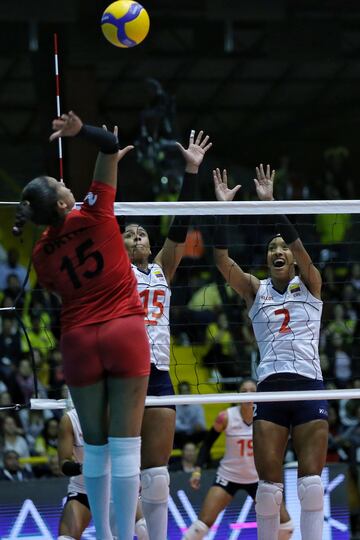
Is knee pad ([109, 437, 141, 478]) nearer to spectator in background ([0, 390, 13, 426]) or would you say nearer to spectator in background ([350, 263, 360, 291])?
spectator in background ([0, 390, 13, 426])

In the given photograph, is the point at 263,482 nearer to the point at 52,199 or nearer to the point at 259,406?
the point at 259,406

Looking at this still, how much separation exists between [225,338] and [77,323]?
10560 mm

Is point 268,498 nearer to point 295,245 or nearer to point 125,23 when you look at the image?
point 295,245

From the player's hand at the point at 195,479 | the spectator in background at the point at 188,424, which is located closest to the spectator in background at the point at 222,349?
the spectator in background at the point at 188,424

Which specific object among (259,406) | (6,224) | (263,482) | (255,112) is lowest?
(263,482)

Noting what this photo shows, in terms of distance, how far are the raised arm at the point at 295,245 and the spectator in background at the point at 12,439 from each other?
628 centimetres

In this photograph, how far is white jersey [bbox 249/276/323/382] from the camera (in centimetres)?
756

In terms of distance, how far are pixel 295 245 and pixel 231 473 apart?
12.7 ft

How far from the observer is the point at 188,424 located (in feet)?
46.1

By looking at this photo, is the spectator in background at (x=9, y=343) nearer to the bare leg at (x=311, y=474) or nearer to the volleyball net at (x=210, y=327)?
the volleyball net at (x=210, y=327)

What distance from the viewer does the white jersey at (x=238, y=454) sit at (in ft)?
34.6

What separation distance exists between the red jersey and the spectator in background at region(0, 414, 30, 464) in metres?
7.39

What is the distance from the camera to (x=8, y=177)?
67.5 ft

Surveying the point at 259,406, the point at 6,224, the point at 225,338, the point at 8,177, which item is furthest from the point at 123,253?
the point at 8,177
